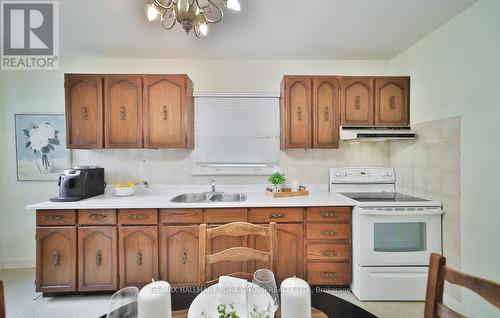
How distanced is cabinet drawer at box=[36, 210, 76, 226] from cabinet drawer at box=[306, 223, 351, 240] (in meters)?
2.25

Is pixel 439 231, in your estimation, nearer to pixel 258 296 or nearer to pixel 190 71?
pixel 258 296

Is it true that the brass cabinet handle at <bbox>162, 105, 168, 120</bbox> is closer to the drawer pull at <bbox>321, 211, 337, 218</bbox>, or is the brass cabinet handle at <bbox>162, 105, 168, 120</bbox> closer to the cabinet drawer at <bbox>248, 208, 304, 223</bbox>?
the cabinet drawer at <bbox>248, 208, 304, 223</bbox>

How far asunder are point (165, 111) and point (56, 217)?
143cm

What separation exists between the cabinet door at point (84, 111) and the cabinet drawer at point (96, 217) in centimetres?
71

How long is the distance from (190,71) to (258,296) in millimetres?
2649

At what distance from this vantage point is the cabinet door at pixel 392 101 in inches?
96.9

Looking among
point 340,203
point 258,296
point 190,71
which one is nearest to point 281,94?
point 190,71

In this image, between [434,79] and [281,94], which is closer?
[434,79]

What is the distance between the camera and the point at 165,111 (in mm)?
2395

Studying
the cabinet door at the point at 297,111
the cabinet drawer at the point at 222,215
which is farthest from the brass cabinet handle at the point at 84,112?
the cabinet door at the point at 297,111

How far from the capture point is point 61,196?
2.20 meters

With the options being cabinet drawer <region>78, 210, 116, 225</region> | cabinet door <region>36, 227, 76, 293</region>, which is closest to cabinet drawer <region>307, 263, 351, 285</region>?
cabinet drawer <region>78, 210, 116, 225</region>

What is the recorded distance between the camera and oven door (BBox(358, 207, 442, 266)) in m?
2.03

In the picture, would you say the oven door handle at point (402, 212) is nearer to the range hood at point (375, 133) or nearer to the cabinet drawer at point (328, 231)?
the cabinet drawer at point (328, 231)
